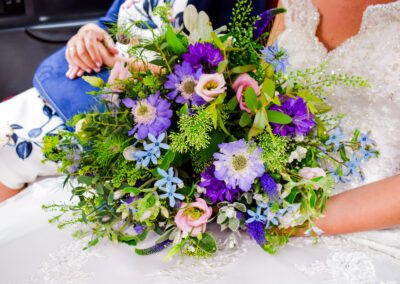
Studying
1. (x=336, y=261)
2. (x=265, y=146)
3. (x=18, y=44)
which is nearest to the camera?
(x=265, y=146)

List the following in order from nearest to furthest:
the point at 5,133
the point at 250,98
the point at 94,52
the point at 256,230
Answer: the point at 250,98, the point at 256,230, the point at 5,133, the point at 94,52

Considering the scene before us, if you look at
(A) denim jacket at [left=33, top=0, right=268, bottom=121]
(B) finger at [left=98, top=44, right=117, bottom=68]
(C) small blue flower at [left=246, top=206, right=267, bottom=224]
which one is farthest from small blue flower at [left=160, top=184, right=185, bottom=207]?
(B) finger at [left=98, top=44, right=117, bottom=68]

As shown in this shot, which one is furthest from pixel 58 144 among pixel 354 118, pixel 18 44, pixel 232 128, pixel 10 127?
pixel 18 44

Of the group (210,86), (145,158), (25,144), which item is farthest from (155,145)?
(25,144)

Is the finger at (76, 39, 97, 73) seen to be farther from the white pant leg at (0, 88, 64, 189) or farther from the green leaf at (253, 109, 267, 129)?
the green leaf at (253, 109, 267, 129)

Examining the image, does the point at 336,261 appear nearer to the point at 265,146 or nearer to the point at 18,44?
the point at 265,146

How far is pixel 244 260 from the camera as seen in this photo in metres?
0.81

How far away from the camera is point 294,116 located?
0.71 meters

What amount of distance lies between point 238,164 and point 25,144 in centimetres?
73

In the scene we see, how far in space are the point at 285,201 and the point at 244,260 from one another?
0.46ft

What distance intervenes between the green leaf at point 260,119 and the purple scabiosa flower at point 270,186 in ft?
0.33

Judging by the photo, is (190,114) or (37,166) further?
(37,166)

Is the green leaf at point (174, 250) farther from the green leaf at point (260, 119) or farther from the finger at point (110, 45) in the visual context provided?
the finger at point (110, 45)

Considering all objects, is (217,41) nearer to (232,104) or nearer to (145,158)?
(232,104)
